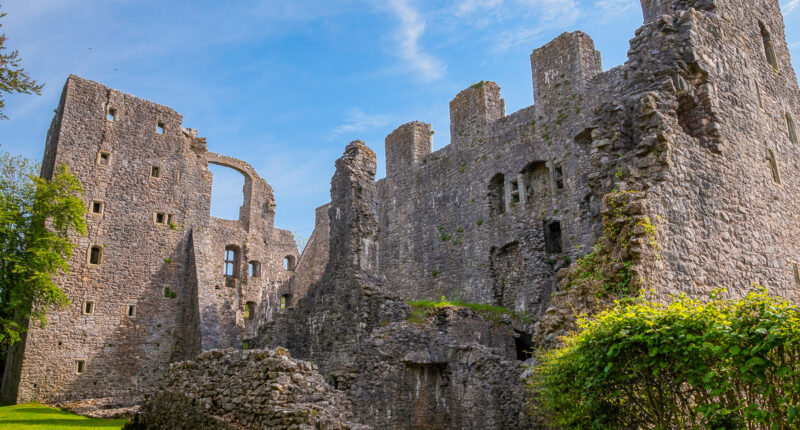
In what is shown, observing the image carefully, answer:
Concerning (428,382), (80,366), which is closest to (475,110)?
(428,382)

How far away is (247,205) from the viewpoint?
33.2 m

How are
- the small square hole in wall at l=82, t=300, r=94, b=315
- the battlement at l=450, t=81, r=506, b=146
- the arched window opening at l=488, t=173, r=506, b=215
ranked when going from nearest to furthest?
the small square hole in wall at l=82, t=300, r=94, b=315 → the arched window opening at l=488, t=173, r=506, b=215 → the battlement at l=450, t=81, r=506, b=146

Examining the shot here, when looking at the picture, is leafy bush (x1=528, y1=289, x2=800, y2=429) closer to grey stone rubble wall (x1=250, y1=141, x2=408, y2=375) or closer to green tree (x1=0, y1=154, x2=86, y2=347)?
grey stone rubble wall (x1=250, y1=141, x2=408, y2=375)

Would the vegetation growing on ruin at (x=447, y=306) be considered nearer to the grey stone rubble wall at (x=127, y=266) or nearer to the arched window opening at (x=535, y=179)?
the arched window opening at (x=535, y=179)

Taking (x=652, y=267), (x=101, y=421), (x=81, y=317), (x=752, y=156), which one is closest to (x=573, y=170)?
(x=752, y=156)

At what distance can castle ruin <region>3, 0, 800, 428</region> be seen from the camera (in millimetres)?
10359

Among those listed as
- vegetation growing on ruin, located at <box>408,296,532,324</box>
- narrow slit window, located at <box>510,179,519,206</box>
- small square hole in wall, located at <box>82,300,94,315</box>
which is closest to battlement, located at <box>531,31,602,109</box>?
narrow slit window, located at <box>510,179,519,206</box>

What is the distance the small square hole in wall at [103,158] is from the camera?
24.1 metres

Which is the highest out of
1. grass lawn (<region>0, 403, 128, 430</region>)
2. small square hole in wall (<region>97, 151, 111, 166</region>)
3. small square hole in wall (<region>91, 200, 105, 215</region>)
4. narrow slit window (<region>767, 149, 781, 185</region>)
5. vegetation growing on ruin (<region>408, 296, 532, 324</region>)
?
small square hole in wall (<region>97, 151, 111, 166</region>)

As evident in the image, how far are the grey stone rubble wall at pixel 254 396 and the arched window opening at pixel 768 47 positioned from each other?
12.7 m

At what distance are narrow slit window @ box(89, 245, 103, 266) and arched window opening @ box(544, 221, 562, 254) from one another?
1675 cm

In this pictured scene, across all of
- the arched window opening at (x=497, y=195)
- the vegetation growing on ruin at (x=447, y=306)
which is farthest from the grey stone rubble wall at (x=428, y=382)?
the arched window opening at (x=497, y=195)

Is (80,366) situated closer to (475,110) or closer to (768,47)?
(475,110)

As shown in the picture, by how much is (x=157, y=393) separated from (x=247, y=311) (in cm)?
2068
